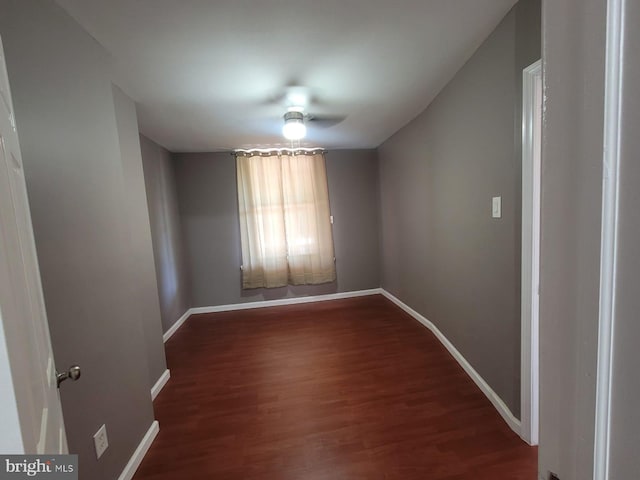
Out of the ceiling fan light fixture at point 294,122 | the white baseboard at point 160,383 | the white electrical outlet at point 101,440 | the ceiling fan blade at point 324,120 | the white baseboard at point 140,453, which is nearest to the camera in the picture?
the white electrical outlet at point 101,440

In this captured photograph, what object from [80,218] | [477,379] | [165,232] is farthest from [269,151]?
[477,379]

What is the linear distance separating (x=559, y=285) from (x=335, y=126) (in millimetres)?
2838

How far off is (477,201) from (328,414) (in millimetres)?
1755

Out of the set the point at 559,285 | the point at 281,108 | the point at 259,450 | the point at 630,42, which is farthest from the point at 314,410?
the point at 281,108

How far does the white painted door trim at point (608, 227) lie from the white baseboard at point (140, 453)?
1942 mm

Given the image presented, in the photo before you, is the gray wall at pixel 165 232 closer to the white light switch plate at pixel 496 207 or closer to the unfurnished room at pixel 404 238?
the unfurnished room at pixel 404 238

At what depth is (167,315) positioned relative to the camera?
294cm

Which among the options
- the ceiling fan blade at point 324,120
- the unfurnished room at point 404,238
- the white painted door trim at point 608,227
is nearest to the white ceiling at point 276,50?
the unfurnished room at point 404,238

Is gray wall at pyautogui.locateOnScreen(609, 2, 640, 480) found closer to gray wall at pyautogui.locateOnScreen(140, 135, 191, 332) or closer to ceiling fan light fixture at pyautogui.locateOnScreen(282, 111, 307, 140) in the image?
ceiling fan light fixture at pyautogui.locateOnScreen(282, 111, 307, 140)

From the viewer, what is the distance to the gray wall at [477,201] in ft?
4.61

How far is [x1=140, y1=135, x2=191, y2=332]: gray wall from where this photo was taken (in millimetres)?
2723

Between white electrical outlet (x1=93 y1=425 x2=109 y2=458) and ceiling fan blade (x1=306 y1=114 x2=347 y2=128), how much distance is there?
259cm

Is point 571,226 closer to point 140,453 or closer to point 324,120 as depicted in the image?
point 140,453

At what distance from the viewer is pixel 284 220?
3.73 meters
